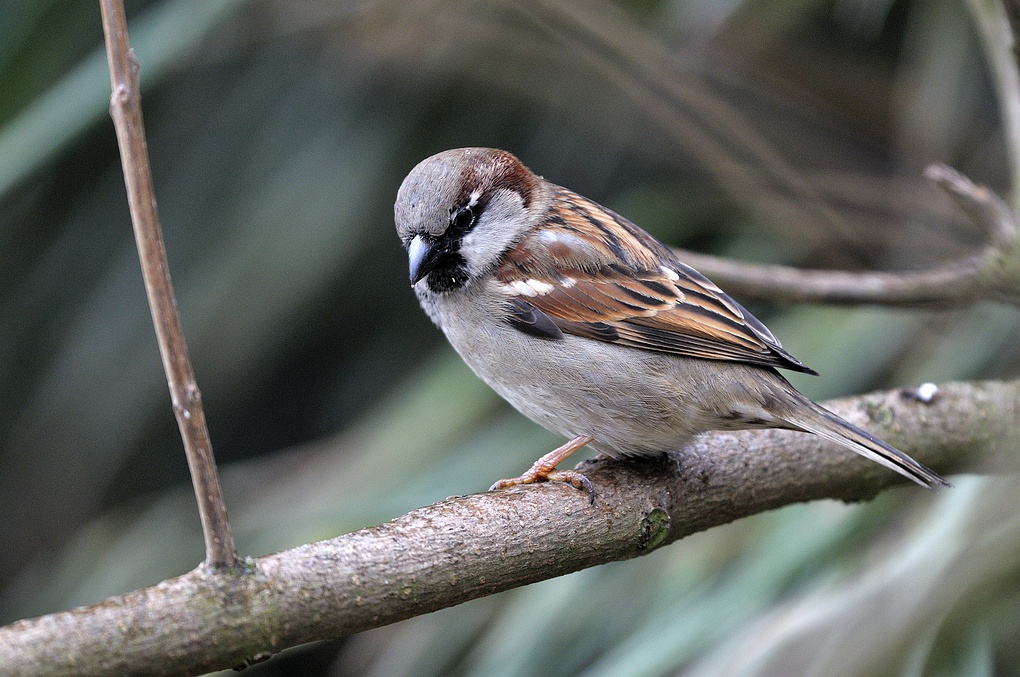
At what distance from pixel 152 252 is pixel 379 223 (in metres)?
2.61

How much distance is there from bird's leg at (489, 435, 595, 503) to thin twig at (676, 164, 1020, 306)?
0.62 meters

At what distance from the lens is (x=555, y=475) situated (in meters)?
1.83

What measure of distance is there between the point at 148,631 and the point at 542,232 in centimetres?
127

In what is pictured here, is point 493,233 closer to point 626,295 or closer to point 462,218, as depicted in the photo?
point 462,218

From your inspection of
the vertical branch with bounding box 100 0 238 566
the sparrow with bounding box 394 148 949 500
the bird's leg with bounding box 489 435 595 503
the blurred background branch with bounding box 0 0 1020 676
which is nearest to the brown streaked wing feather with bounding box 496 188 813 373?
the sparrow with bounding box 394 148 949 500

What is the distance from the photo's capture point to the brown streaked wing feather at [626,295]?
2.01 meters

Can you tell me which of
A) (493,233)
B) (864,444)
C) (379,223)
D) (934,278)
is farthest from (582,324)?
(379,223)

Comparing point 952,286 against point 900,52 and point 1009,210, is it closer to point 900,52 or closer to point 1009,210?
point 1009,210

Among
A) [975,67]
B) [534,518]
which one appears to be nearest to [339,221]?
[534,518]

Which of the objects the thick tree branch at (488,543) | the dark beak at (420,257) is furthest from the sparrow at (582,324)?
the thick tree branch at (488,543)

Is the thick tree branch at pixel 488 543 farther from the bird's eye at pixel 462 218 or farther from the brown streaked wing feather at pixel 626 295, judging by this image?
the bird's eye at pixel 462 218

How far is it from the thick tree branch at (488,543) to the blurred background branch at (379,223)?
0.58 m

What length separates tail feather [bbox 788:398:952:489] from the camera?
171 centimetres

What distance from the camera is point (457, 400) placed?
307cm
